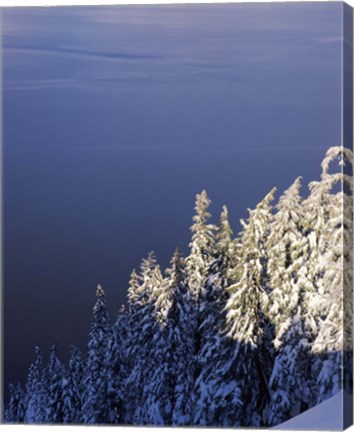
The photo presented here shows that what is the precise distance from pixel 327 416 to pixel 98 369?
3.13 meters

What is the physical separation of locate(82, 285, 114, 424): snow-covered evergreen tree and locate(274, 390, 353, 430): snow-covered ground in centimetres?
256

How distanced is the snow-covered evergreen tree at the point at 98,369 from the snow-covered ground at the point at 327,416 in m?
2.56

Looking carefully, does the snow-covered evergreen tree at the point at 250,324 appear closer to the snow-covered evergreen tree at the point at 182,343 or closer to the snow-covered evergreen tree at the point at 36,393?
the snow-covered evergreen tree at the point at 182,343

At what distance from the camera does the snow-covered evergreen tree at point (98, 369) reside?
2098 cm

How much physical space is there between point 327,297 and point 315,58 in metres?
2.89

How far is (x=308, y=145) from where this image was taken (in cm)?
2016

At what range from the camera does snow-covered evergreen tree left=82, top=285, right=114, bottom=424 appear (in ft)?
68.8

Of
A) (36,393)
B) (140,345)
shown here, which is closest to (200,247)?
(140,345)

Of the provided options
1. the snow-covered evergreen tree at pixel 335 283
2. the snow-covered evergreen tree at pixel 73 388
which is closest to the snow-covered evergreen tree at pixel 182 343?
the snow-covered evergreen tree at pixel 73 388

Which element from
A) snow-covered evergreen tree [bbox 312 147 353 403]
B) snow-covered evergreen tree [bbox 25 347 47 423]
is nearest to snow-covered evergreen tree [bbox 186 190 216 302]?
snow-covered evergreen tree [bbox 312 147 353 403]

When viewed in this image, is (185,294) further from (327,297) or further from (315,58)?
(315,58)

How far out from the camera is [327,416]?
2000cm

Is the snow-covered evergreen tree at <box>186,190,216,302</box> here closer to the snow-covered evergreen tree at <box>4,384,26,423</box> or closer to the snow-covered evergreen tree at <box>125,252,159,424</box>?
the snow-covered evergreen tree at <box>125,252,159,424</box>

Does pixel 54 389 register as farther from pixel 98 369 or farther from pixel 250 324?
pixel 250 324
